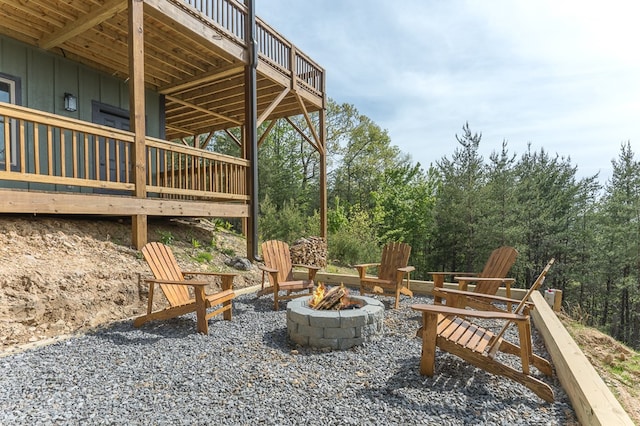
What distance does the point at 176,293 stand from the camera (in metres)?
3.53

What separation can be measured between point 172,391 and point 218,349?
2.37ft

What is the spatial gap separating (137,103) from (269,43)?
3381 mm

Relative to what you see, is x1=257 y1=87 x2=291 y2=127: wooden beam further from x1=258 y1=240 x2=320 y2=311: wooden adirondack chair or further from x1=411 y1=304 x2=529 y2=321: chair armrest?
x1=411 y1=304 x2=529 y2=321: chair armrest

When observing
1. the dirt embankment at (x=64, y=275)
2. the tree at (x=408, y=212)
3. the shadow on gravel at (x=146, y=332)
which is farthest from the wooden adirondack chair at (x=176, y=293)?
the tree at (x=408, y=212)

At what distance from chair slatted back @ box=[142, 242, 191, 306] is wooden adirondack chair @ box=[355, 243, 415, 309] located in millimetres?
2297

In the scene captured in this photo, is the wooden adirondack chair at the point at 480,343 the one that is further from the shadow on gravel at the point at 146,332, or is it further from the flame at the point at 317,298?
the shadow on gravel at the point at 146,332

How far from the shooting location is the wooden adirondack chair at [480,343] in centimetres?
212

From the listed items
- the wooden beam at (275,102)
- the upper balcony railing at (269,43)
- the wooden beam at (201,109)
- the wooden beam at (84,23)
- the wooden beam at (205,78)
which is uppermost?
the upper balcony railing at (269,43)

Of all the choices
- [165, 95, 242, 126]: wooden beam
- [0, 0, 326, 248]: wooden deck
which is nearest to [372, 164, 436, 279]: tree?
[165, 95, 242, 126]: wooden beam

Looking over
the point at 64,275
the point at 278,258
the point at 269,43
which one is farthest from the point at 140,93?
the point at 269,43

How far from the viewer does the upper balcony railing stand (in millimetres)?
5512

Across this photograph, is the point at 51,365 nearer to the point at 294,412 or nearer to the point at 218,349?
the point at 218,349

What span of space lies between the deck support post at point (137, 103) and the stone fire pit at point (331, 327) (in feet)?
8.83

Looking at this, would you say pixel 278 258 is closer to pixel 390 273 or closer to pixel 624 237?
pixel 390 273
